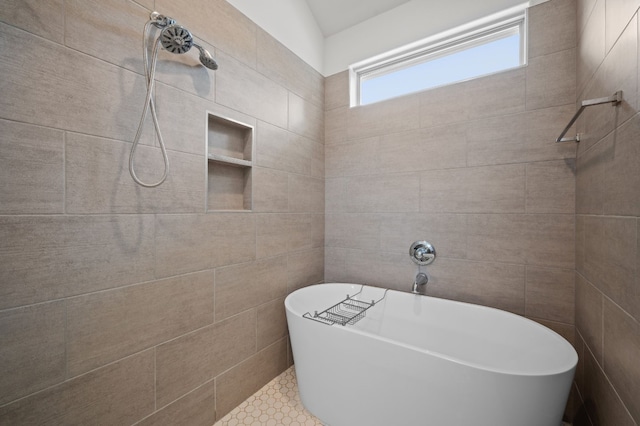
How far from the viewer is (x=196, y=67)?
143 centimetres

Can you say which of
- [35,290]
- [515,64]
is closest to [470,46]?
[515,64]

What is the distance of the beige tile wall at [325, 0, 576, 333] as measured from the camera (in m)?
1.59

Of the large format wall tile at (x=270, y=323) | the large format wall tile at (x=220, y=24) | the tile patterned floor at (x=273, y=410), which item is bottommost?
the tile patterned floor at (x=273, y=410)

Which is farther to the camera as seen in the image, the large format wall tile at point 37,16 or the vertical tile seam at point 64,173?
the vertical tile seam at point 64,173

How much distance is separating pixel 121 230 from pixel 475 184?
80.5 inches

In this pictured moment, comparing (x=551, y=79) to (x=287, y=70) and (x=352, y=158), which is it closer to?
(x=352, y=158)

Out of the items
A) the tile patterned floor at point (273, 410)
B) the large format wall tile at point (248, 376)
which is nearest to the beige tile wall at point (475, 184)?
the large format wall tile at point (248, 376)

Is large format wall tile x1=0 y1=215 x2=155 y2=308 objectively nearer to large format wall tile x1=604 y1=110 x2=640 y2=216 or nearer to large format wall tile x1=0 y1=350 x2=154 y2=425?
large format wall tile x1=0 y1=350 x2=154 y2=425

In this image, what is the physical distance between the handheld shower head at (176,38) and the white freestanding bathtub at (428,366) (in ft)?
4.91

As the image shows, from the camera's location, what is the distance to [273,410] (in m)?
1.63

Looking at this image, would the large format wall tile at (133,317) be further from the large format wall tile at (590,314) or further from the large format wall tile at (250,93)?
the large format wall tile at (590,314)

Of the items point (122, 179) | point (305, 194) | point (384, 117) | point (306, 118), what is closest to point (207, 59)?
point (122, 179)

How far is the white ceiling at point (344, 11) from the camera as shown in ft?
6.94

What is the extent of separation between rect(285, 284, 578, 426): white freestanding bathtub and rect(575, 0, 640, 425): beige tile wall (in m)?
0.15
